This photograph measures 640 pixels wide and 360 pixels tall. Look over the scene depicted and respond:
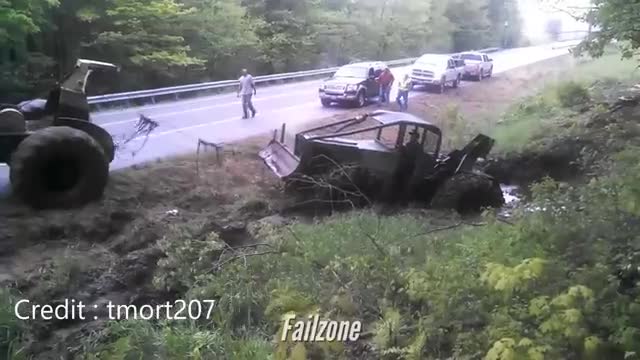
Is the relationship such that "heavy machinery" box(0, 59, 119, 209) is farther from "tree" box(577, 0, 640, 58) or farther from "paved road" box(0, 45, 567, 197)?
"tree" box(577, 0, 640, 58)

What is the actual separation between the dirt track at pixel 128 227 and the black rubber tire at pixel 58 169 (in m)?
0.13

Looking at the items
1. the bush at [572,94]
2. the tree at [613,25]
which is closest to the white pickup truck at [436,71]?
the tree at [613,25]

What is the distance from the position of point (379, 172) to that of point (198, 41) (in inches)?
92.6

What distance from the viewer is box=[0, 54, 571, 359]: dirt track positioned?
4.07 metres

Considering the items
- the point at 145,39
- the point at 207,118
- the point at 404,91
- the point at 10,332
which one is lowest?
the point at 10,332

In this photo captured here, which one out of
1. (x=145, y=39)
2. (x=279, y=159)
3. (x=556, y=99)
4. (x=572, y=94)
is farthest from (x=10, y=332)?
(x=572, y=94)

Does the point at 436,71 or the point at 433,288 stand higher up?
the point at 436,71

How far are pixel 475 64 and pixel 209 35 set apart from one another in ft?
10.5

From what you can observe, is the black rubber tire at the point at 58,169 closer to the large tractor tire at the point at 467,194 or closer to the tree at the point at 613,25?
the large tractor tire at the point at 467,194

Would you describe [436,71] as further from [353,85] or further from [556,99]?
[556,99]

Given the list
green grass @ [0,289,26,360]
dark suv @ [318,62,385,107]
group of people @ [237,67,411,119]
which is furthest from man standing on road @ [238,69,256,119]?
green grass @ [0,289,26,360]

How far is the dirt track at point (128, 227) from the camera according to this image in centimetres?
407

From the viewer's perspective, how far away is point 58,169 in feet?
17.0

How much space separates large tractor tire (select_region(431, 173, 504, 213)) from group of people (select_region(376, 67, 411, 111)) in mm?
1297
